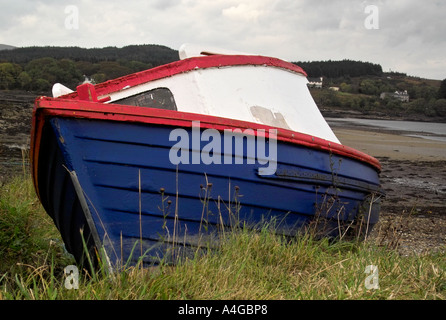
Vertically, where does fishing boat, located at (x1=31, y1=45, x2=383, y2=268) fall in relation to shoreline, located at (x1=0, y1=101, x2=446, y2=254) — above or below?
above

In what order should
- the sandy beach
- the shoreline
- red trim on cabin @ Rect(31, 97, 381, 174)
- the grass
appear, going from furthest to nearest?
the shoreline < the sandy beach < red trim on cabin @ Rect(31, 97, 381, 174) < the grass

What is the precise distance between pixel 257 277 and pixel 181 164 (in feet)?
3.66

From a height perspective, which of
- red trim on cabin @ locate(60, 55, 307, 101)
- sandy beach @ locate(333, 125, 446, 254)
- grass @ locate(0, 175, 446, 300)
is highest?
red trim on cabin @ locate(60, 55, 307, 101)

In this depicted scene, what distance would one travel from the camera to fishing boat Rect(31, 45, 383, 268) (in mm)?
3918

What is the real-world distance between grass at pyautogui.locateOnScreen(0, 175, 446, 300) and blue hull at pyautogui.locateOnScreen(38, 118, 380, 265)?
0.72ft

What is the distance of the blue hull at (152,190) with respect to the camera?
3.92 metres

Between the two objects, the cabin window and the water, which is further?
the water

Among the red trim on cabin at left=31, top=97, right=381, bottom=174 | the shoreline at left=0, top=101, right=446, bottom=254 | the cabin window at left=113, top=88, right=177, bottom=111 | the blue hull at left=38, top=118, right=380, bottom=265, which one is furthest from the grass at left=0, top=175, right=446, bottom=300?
the cabin window at left=113, top=88, right=177, bottom=111

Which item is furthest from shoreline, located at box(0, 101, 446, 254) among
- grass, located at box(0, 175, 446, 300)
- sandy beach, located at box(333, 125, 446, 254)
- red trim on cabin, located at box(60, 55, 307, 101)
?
red trim on cabin, located at box(60, 55, 307, 101)

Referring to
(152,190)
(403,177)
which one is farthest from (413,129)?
(152,190)

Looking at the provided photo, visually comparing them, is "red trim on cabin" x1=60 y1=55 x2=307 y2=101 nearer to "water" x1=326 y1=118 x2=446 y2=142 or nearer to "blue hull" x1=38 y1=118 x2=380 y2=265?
"blue hull" x1=38 y1=118 x2=380 y2=265

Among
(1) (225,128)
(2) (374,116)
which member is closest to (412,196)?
(1) (225,128)

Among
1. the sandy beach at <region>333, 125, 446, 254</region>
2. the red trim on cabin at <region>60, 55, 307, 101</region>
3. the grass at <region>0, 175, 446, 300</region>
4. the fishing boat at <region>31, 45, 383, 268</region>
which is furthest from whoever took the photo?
the sandy beach at <region>333, 125, 446, 254</region>

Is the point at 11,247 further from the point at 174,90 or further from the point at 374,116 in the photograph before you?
the point at 374,116
